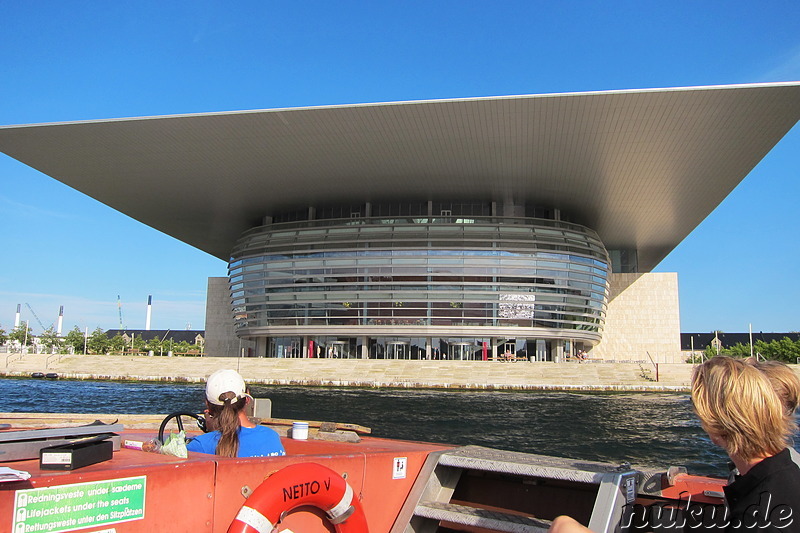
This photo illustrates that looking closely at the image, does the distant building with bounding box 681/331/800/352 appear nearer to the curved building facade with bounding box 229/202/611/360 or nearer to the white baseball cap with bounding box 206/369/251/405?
the curved building facade with bounding box 229/202/611/360

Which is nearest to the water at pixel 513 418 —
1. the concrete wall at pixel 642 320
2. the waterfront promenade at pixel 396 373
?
the waterfront promenade at pixel 396 373

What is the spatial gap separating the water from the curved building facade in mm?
14281

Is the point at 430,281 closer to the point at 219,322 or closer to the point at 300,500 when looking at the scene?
the point at 219,322

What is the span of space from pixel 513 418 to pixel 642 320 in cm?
4337

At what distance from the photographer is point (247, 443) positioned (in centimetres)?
369

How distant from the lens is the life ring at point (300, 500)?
9.14 feet

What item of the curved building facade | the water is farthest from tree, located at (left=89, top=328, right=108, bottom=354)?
the water

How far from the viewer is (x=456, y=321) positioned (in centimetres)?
4741

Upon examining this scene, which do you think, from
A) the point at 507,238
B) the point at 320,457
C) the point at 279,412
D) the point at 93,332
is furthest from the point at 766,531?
the point at 93,332

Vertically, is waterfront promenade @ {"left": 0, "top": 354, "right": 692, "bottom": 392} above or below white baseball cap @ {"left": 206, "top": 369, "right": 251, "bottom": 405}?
below

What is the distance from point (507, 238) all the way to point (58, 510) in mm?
45490

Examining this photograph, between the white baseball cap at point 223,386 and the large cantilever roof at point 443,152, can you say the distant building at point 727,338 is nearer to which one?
the large cantilever roof at point 443,152

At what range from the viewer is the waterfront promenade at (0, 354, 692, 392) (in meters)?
38.0

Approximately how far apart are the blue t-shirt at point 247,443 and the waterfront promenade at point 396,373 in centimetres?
3512
